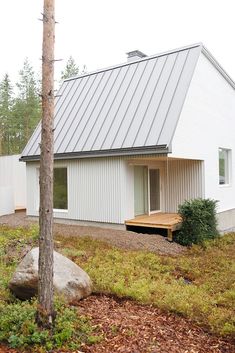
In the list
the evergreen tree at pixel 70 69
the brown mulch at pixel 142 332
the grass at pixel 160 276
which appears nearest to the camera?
the brown mulch at pixel 142 332

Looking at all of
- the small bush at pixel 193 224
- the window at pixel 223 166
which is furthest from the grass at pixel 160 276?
the window at pixel 223 166

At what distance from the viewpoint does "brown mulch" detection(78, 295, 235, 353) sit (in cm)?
350

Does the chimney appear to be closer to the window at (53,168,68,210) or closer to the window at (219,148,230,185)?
the window at (219,148,230,185)

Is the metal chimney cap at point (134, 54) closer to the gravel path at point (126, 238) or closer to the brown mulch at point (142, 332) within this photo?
the gravel path at point (126, 238)

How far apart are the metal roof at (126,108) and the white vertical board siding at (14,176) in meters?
3.68

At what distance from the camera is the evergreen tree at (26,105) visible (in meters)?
28.5

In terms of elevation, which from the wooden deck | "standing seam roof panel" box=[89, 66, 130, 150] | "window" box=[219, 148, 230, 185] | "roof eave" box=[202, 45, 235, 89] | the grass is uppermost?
"roof eave" box=[202, 45, 235, 89]

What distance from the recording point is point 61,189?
494 inches

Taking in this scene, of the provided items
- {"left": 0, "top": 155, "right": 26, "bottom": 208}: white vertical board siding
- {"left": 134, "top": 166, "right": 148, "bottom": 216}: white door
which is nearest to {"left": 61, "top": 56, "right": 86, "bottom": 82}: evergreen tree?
{"left": 0, "top": 155, "right": 26, "bottom": 208}: white vertical board siding

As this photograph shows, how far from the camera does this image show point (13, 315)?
3666 mm

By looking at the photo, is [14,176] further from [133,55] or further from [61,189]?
[133,55]

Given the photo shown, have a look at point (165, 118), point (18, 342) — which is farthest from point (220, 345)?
point (165, 118)

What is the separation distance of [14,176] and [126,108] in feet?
25.9

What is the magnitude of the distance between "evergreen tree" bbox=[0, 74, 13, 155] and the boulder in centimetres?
2589
